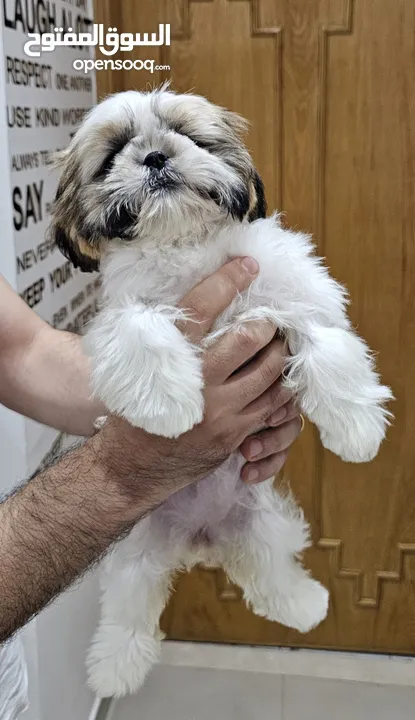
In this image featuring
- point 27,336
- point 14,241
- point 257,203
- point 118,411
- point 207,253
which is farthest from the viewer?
point 14,241

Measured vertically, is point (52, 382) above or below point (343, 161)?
below

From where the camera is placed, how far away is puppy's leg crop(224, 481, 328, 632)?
1.38 meters

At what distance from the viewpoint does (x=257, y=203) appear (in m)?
1.25

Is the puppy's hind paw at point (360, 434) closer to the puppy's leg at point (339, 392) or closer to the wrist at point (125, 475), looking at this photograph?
the puppy's leg at point (339, 392)

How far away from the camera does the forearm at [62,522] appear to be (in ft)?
3.02

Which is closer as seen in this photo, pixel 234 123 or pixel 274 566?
pixel 234 123

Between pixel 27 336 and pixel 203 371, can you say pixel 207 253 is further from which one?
pixel 27 336

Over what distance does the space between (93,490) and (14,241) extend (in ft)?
2.16

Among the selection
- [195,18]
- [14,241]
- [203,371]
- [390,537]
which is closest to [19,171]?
[14,241]

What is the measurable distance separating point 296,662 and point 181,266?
6.03ft

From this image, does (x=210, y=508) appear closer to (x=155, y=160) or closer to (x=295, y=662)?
(x=155, y=160)

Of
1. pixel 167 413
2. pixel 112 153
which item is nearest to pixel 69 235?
pixel 112 153

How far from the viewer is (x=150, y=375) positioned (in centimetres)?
97

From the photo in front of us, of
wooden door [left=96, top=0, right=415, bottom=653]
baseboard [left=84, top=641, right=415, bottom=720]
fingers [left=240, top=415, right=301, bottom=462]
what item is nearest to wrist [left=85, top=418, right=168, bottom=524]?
fingers [left=240, top=415, right=301, bottom=462]
